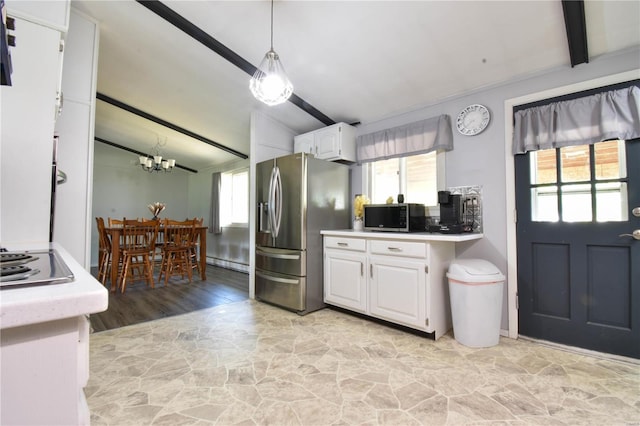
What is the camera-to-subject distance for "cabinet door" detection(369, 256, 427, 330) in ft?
7.85

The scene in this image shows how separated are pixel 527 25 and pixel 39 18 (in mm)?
3041

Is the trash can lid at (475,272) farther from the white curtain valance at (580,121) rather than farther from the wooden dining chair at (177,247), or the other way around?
the wooden dining chair at (177,247)

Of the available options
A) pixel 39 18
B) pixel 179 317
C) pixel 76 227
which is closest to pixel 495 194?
pixel 179 317

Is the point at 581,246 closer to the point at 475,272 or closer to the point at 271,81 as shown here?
the point at 475,272

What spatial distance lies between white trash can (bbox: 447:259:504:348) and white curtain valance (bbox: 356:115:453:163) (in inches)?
48.0

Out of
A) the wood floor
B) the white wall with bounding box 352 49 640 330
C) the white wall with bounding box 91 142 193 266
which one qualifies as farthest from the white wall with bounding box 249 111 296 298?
the white wall with bounding box 91 142 193 266

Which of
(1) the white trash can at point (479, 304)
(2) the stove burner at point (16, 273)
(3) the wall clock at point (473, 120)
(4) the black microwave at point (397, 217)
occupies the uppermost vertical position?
(3) the wall clock at point (473, 120)

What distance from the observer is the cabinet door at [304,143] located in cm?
369

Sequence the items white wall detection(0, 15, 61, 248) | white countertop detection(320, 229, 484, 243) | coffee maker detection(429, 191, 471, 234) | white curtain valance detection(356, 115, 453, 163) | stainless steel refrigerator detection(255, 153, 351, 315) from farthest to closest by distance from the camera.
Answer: stainless steel refrigerator detection(255, 153, 351, 315), white curtain valance detection(356, 115, 453, 163), coffee maker detection(429, 191, 471, 234), white countertop detection(320, 229, 484, 243), white wall detection(0, 15, 61, 248)

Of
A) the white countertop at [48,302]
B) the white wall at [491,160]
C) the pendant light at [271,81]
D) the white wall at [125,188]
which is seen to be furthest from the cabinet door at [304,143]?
the white wall at [125,188]

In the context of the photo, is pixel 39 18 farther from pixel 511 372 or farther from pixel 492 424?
pixel 511 372

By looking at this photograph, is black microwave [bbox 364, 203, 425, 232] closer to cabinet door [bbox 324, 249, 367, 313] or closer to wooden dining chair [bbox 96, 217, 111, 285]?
cabinet door [bbox 324, 249, 367, 313]

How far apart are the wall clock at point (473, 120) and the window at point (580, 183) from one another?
19.0 inches

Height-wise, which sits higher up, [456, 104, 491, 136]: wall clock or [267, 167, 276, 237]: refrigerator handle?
[456, 104, 491, 136]: wall clock
